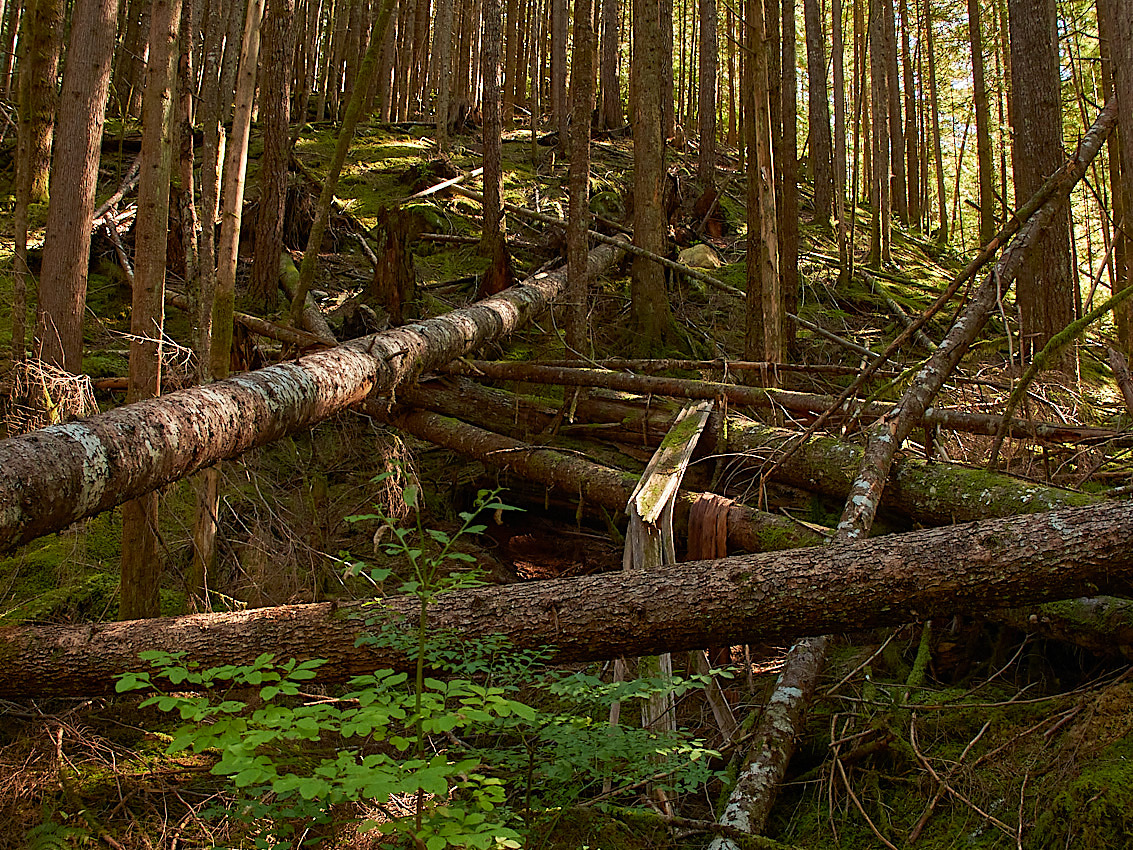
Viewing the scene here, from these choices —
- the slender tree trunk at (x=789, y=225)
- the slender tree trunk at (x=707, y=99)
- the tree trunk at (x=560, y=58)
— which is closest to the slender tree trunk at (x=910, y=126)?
the slender tree trunk at (x=707, y=99)

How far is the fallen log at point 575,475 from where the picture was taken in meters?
4.68

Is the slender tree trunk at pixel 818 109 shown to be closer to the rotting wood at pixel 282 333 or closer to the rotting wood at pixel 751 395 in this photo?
the rotting wood at pixel 751 395

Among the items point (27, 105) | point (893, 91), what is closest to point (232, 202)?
point (27, 105)

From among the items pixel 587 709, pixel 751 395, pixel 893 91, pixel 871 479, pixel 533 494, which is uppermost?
pixel 893 91

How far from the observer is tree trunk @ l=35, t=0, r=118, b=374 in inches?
228

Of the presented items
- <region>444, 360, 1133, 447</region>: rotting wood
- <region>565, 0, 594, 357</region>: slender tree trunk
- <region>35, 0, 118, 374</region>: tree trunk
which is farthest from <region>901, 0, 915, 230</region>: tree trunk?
<region>35, 0, 118, 374</region>: tree trunk

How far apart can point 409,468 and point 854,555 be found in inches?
139

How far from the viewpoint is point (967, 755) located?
3230 millimetres

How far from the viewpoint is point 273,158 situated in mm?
9086

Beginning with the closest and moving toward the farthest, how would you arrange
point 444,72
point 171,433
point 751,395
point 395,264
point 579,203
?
point 171,433 → point 751,395 → point 579,203 → point 395,264 → point 444,72

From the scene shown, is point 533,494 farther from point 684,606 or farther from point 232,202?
point 684,606

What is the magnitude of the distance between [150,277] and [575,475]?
3.06 meters

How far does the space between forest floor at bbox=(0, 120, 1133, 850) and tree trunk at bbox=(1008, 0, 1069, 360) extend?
240cm

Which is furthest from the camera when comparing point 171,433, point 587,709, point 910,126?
point 910,126
